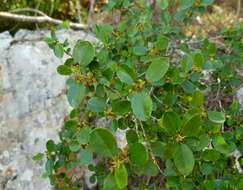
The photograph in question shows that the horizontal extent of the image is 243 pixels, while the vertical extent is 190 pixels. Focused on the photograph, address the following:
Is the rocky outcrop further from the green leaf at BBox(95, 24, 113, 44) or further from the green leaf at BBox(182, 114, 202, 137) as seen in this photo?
the green leaf at BBox(182, 114, 202, 137)

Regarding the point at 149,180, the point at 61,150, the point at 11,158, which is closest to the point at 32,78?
the point at 11,158

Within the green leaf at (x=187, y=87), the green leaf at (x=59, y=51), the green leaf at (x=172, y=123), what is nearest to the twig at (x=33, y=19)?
the green leaf at (x=59, y=51)

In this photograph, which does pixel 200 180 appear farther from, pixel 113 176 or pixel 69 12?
pixel 69 12

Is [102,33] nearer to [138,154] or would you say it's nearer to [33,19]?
[138,154]

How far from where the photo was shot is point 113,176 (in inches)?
39.1

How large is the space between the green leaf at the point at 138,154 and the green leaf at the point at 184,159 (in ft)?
0.25

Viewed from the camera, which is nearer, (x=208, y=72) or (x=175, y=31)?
(x=175, y=31)

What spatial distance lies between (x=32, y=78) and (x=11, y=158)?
1.66 feet

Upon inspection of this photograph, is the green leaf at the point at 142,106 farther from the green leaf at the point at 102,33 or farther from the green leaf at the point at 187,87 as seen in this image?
the green leaf at the point at 102,33

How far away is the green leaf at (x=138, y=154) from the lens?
98 centimetres

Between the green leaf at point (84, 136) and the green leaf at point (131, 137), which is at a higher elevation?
the green leaf at point (131, 137)

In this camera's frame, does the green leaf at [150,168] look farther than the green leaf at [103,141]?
Yes

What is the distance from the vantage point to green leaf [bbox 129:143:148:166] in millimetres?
979

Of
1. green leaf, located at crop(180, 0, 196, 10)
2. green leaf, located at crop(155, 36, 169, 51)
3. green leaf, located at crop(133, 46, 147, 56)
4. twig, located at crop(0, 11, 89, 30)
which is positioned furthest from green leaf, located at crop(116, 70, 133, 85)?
twig, located at crop(0, 11, 89, 30)
